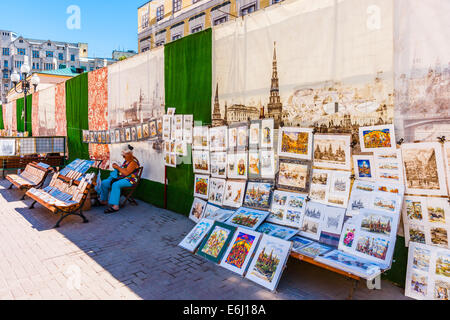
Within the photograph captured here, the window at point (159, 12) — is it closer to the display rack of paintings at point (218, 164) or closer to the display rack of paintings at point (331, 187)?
the display rack of paintings at point (218, 164)

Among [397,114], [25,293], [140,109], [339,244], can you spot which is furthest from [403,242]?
[140,109]

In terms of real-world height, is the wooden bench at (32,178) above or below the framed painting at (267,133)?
below

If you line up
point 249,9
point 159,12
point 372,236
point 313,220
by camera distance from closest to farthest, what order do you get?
point 372,236 < point 313,220 < point 249,9 < point 159,12

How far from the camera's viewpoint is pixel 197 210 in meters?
6.44

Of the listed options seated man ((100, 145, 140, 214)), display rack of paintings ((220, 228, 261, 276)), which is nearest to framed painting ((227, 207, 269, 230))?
display rack of paintings ((220, 228, 261, 276))

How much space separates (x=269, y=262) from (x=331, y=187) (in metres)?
1.38

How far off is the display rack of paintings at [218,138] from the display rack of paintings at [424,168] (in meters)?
3.12

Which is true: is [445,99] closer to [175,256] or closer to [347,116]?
[347,116]

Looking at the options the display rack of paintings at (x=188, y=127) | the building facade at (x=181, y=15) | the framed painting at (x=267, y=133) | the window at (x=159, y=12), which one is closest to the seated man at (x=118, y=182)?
the display rack of paintings at (x=188, y=127)

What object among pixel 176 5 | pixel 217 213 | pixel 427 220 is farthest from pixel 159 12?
pixel 427 220

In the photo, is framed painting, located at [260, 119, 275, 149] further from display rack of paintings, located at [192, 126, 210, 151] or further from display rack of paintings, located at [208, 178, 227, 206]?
display rack of paintings, located at [192, 126, 210, 151]

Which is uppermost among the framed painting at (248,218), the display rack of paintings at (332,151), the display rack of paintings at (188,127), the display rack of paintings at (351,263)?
the display rack of paintings at (188,127)

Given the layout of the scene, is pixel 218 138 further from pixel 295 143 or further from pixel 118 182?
pixel 118 182

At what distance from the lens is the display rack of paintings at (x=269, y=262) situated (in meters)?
3.77
